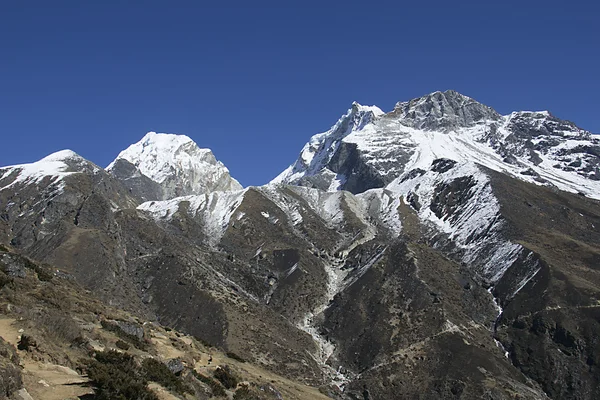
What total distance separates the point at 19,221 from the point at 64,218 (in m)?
18.1

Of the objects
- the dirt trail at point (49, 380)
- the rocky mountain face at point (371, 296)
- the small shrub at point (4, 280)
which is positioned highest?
the rocky mountain face at point (371, 296)

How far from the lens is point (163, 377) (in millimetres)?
32594

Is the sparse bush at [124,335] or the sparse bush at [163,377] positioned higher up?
the sparse bush at [163,377]

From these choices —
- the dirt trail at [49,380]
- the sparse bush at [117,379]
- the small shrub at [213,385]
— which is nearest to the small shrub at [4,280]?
the dirt trail at [49,380]

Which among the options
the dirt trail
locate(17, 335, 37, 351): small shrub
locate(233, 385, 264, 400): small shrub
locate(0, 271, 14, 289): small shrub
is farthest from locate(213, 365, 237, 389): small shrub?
locate(0, 271, 14, 289): small shrub

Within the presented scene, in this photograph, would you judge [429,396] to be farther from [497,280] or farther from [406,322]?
[497,280]

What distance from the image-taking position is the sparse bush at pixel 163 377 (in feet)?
105

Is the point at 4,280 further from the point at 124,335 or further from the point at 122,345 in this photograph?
the point at 122,345

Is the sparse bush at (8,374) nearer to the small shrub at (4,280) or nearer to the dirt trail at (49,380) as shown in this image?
the dirt trail at (49,380)

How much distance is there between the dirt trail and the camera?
83.8 ft

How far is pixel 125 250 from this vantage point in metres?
174

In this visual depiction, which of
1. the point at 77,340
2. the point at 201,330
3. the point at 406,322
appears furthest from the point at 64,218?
the point at 77,340

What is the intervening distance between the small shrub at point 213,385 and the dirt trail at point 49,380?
435 inches

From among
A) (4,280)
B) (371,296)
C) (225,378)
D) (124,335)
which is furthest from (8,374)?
(371,296)
